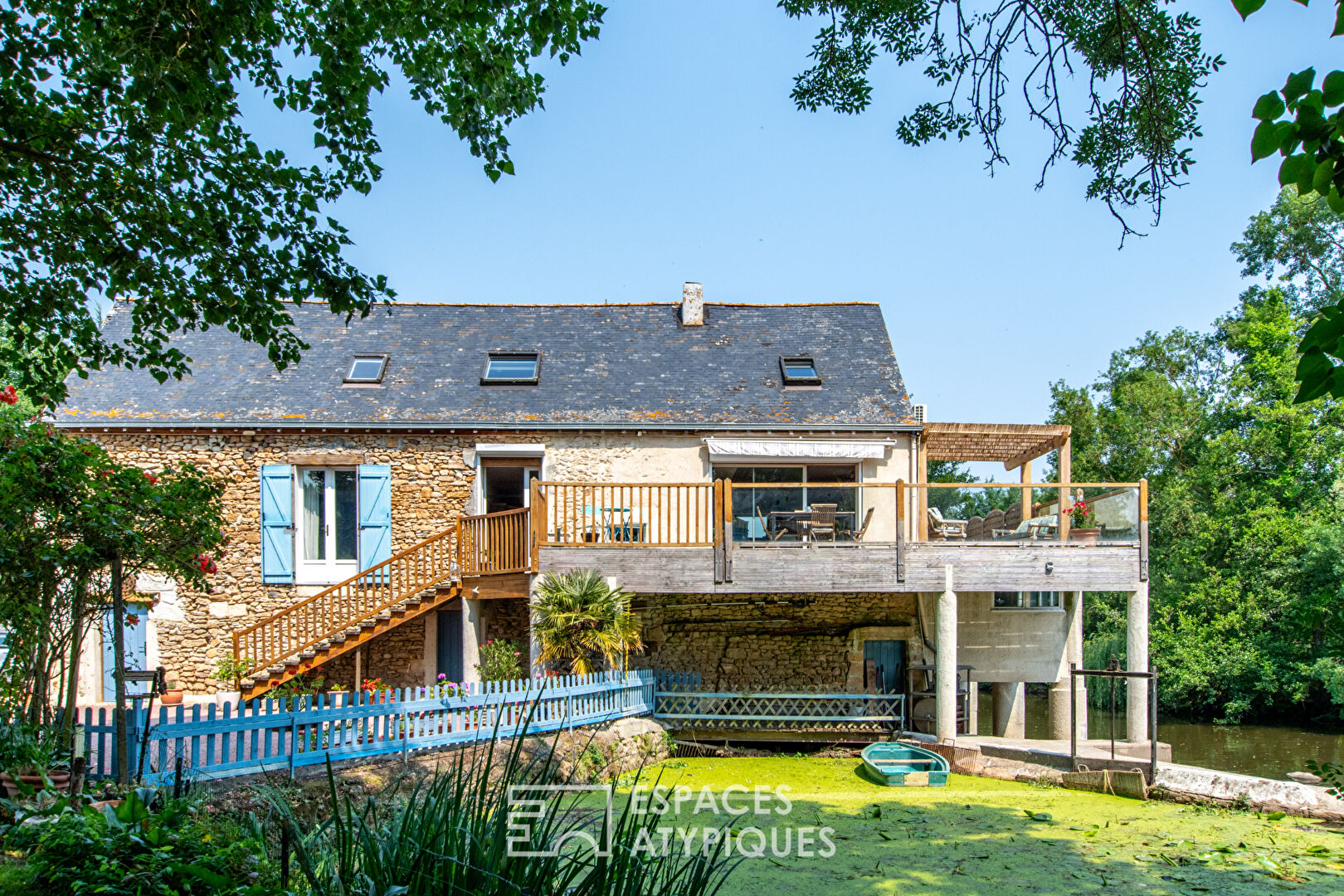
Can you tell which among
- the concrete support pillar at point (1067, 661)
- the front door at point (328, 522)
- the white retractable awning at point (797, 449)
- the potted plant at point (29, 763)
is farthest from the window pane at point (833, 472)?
the potted plant at point (29, 763)

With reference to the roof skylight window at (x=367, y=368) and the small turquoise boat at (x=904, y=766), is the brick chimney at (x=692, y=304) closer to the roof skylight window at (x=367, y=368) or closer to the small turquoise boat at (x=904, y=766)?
the roof skylight window at (x=367, y=368)

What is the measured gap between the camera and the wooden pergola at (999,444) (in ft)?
43.6

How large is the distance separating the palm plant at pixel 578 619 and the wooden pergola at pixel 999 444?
4.69 metres

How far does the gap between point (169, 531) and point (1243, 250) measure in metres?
28.9

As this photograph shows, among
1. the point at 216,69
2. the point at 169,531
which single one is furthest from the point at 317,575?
the point at 216,69

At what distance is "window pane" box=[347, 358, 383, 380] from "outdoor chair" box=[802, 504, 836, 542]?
24.6ft

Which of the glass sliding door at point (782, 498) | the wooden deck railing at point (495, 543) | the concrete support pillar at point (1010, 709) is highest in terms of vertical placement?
the glass sliding door at point (782, 498)

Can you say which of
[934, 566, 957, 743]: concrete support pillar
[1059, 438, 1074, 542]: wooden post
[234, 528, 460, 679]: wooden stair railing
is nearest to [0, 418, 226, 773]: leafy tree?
[234, 528, 460, 679]: wooden stair railing

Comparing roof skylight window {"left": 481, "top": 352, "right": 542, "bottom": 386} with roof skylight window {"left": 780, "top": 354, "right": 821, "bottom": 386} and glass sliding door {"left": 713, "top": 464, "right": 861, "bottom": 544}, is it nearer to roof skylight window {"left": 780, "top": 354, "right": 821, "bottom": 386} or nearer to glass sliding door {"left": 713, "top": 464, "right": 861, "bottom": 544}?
glass sliding door {"left": 713, "top": 464, "right": 861, "bottom": 544}

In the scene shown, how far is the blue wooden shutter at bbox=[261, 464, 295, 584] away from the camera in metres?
14.0

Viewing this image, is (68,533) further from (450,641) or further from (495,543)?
(450,641)

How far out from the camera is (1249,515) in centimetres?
2122

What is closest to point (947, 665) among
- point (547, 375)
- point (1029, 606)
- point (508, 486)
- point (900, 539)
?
point (900, 539)

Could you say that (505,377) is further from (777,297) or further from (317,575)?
(777,297)
